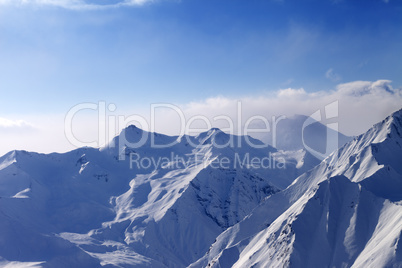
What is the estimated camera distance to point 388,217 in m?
168

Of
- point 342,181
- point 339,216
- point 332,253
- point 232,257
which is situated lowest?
point 232,257

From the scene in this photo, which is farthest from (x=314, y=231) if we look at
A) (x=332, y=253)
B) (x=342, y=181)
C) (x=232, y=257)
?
(x=232, y=257)

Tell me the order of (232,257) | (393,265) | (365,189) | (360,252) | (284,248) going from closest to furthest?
(393,265) < (360,252) < (284,248) < (365,189) < (232,257)

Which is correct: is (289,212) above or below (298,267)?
above

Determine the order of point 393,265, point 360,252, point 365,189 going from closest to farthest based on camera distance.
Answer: point 393,265 < point 360,252 < point 365,189

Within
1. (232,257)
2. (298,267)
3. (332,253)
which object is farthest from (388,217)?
(232,257)

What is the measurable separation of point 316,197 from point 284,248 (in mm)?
29817

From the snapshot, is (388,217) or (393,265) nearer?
(393,265)

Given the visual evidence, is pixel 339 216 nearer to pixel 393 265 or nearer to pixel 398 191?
pixel 398 191

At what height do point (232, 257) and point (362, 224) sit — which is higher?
point (362, 224)

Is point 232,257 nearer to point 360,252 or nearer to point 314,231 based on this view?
point 314,231

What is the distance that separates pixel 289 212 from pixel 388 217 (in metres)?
45.5

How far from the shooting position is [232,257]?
19925 cm

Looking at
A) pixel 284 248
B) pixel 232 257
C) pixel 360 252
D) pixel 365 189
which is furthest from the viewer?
pixel 232 257
